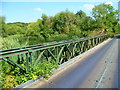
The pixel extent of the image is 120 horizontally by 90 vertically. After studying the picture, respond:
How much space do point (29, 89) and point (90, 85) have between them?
1.76 meters

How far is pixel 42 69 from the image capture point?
5.57 metres

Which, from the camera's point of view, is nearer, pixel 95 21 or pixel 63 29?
pixel 63 29

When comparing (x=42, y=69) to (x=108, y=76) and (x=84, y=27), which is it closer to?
(x=108, y=76)

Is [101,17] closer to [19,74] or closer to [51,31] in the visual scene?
[51,31]

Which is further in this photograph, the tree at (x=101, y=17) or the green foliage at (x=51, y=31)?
the tree at (x=101, y=17)

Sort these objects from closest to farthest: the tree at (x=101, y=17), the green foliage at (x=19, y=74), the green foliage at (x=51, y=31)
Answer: the green foliage at (x=19, y=74)
the green foliage at (x=51, y=31)
the tree at (x=101, y=17)

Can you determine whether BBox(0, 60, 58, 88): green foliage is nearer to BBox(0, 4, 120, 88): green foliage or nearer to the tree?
BBox(0, 4, 120, 88): green foliage

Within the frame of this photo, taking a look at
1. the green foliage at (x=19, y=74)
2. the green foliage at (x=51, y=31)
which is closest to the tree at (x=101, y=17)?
the green foliage at (x=51, y=31)

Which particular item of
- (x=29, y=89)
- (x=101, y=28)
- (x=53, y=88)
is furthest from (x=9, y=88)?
(x=101, y=28)

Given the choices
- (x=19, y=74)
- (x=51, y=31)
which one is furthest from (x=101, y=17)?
(x=19, y=74)

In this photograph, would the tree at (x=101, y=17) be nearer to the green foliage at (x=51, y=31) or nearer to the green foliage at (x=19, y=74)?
the green foliage at (x=51, y=31)

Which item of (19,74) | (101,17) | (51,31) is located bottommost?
(19,74)

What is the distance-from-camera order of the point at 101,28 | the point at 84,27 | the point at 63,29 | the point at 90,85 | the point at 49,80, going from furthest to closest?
1. the point at 101,28
2. the point at 84,27
3. the point at 63,29
4. the point at 49,80
5. the point at 90,85

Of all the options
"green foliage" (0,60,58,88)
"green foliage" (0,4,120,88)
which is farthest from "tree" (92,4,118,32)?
"green foliage" (0,60,58,88)
